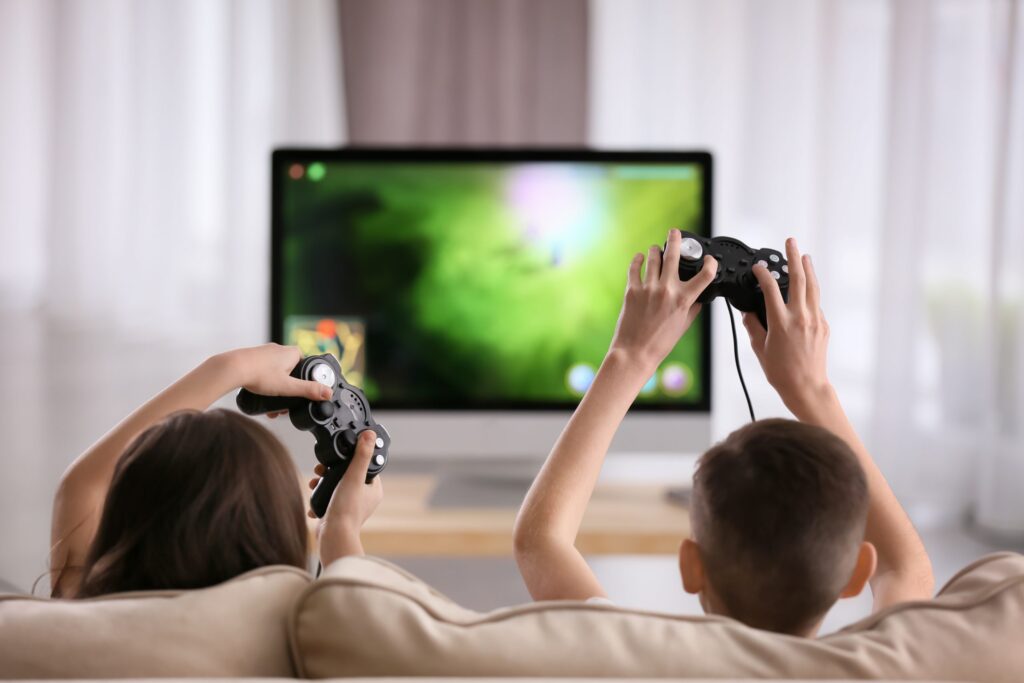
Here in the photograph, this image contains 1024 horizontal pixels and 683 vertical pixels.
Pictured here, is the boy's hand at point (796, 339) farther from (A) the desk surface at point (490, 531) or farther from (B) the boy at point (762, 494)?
(A) the desk surface at point (490, 531)

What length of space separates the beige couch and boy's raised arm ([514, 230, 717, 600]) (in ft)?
0.76

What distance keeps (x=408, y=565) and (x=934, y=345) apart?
157 cm

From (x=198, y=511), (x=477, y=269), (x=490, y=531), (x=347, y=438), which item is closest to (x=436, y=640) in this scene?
(x=198, y=511)

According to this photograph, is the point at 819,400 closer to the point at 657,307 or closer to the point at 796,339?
the point at 796,339

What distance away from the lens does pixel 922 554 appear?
94 centimetres

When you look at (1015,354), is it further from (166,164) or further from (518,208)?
(166,164)

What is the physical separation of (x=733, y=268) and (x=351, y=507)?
1.45 feet

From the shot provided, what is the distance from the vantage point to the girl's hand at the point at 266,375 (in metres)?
0.96

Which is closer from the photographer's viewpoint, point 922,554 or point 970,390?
point 922,554

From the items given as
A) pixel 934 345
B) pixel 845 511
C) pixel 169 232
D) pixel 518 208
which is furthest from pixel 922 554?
pixel 169 232

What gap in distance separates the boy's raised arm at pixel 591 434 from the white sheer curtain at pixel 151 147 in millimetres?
2027

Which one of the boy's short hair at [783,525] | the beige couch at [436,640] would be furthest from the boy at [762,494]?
the beige couch at [436,640]

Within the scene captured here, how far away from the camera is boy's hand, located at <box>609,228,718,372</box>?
0.94 meters

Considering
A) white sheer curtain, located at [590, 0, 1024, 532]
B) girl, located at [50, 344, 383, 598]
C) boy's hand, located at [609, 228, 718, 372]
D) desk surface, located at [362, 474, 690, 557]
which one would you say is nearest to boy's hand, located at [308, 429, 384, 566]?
girl, located at [50, 344, 383, 598]
